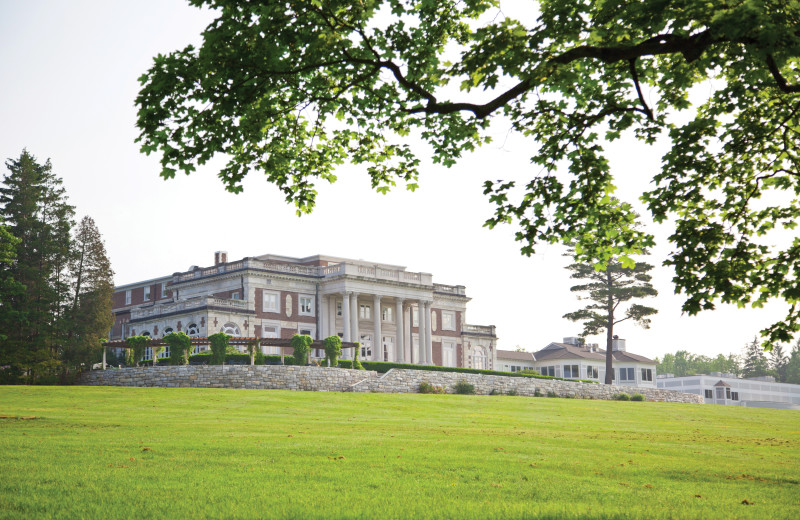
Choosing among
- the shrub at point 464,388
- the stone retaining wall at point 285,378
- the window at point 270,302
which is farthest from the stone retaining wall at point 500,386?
the window at point 270,302

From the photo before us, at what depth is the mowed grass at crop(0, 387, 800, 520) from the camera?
11.1 m

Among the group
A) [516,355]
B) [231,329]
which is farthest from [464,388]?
[516,355]

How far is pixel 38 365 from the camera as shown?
48.9 metres

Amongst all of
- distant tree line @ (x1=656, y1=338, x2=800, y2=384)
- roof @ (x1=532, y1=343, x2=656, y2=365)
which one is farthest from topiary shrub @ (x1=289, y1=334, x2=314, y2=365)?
distant tree line @ (x1=656, y1=338, x2=800, y2=384)

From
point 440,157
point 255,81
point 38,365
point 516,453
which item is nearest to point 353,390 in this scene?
point 38,365

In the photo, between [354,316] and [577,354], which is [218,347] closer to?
[354,316]

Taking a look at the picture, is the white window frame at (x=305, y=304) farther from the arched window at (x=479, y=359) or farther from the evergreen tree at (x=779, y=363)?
the evergreen tree at (x=779, y=363)

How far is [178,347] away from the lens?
45.8 m

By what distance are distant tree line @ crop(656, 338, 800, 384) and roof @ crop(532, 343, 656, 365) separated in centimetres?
8087

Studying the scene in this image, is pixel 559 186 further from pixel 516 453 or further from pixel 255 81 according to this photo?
pixel 516 453

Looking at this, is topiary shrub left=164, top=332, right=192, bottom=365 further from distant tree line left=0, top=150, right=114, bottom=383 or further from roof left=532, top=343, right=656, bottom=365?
roof left=532, top=343, right=656, bottom=365

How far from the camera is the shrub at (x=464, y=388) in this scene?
50938mm

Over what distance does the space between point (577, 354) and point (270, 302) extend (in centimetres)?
4320

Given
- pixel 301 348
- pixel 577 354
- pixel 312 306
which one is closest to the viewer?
pixel 301 348
